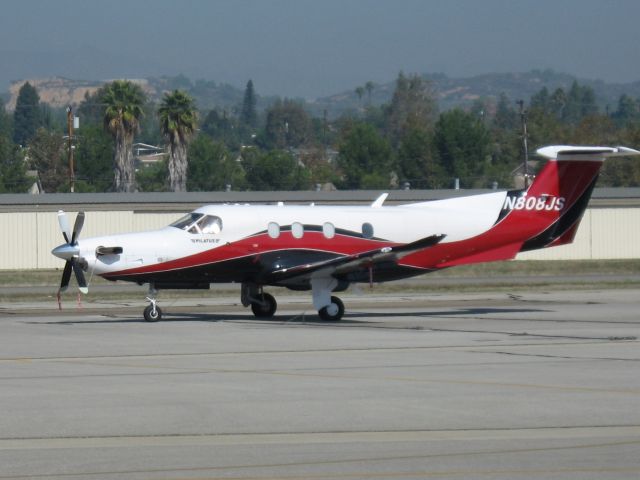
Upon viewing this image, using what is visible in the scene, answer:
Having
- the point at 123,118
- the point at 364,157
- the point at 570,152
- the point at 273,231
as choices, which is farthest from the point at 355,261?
the point at 364,157

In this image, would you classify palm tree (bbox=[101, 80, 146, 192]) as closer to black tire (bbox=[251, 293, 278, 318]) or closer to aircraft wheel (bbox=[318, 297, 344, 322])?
black tire (bbox=[251, 293, 278, 318])

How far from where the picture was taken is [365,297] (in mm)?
35062

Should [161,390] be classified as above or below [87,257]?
below

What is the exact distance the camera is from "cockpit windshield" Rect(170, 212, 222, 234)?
86.4 feet

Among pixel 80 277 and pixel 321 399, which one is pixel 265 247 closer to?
pixel 80 277

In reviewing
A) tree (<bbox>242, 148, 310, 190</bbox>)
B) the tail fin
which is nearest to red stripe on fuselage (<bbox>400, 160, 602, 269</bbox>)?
the tail fin

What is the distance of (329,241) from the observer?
2717 cm

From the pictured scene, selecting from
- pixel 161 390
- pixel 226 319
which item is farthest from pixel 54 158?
pixel 161 390

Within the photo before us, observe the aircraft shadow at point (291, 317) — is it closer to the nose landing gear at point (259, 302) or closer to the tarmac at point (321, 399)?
the nose landing gear at point (259, 302)

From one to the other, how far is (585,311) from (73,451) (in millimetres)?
19393

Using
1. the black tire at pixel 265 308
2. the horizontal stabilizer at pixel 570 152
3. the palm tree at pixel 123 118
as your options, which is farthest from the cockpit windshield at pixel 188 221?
the palm tree at pixel 123 118

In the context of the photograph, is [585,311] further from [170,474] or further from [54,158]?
[54,158]

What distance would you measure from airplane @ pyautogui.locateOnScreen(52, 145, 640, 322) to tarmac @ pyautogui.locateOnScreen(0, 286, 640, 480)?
3.98 ft

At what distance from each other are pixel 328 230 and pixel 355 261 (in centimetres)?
163
